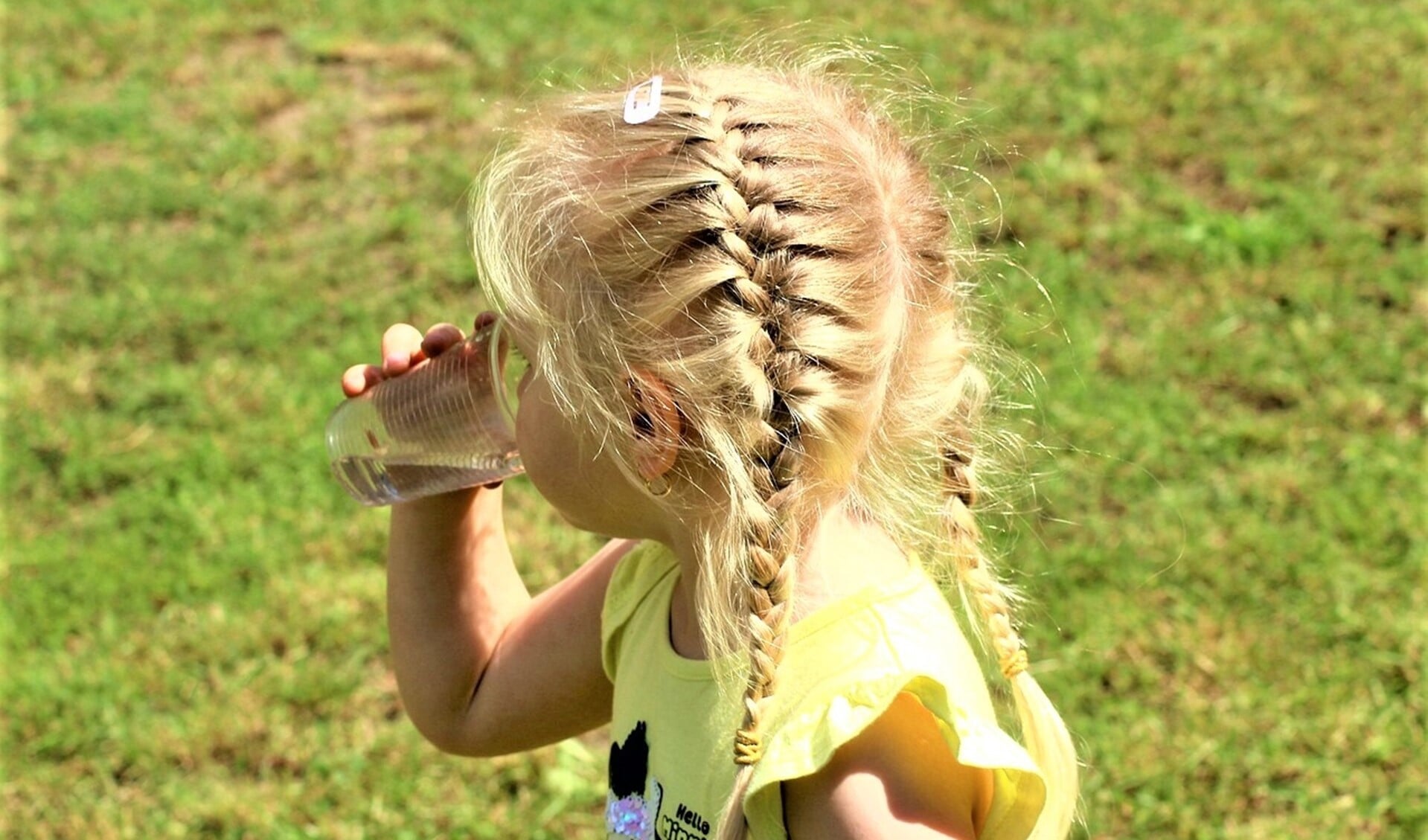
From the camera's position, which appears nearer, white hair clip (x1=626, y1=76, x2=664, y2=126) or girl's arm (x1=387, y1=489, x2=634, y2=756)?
white hair clip (x1=626, y1=76, x2=664, y2=126)

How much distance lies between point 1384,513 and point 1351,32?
2170 millimetres

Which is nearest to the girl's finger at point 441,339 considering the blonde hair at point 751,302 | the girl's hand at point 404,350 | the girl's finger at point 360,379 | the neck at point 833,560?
the girl's hand at point 404,350

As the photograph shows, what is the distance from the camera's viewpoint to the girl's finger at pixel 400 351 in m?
1.90

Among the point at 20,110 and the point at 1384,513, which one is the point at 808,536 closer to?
the point at 1384,513

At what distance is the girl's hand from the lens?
186 cm

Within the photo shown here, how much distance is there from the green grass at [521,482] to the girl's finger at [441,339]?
48 cm

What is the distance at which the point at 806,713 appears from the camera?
4.83 feet

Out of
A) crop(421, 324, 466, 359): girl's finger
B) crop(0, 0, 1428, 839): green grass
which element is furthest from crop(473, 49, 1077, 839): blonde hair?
crop(0, 0, 1428, 839): green grass

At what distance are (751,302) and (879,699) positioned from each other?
0.41 meters

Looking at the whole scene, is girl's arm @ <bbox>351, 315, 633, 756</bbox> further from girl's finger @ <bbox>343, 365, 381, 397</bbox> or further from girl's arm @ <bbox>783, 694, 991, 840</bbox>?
girl's arm @ <bbox>783, 694, 991, 840</bbox>

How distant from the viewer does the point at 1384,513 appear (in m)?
3.25

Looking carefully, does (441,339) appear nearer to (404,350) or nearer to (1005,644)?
(404,350)

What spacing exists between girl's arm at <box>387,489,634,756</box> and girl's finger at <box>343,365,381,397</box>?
0.17 meters

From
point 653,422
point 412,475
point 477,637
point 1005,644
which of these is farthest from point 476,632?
point 1005,644
